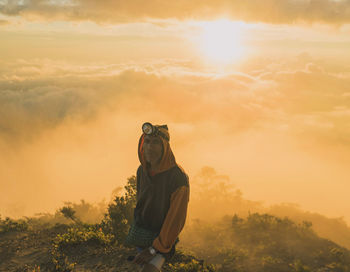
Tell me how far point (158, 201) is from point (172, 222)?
0.42m

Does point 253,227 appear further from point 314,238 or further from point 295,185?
point 295,185

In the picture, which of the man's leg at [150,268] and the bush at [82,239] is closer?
the man's leg at [150,268]

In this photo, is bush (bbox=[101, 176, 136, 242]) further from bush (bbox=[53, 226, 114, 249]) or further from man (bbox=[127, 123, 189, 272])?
man (bbox=[127, 123, 189, 272])

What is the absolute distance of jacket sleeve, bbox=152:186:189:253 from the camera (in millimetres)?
3908

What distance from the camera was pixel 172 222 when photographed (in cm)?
391

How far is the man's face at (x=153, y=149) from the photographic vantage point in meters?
4.16

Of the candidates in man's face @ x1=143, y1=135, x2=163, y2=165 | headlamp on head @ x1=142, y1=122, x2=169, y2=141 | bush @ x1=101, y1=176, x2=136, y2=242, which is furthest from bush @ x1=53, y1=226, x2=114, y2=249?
headlamp on head @ x1=142, y1=122, x2=169, y2=141

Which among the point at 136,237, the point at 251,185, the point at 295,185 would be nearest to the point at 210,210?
the point at 136,237

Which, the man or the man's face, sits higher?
the man's face

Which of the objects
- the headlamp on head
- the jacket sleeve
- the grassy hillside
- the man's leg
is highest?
the headlamp on head

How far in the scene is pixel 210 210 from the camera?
5531 cm

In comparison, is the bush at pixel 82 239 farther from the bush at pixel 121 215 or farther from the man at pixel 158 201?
the man at pixel 158 201

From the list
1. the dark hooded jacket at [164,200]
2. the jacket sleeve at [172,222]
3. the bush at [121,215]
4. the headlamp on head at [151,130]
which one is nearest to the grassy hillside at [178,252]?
the bush at [121,215]

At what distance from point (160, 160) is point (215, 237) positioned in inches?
552
